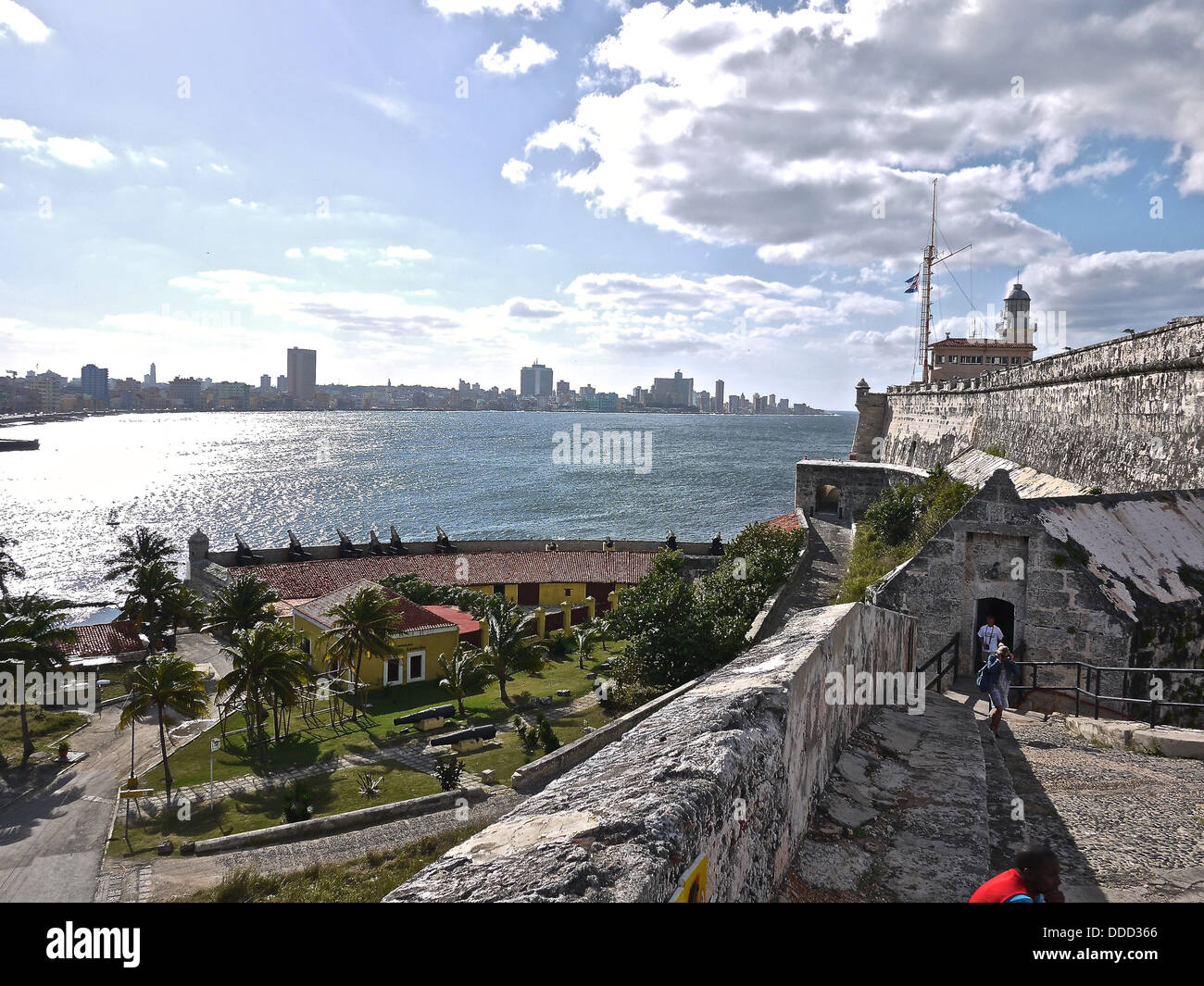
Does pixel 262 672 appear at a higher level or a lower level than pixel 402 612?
lower

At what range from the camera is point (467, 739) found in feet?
80.6

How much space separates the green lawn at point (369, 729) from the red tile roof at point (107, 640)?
1317 cm

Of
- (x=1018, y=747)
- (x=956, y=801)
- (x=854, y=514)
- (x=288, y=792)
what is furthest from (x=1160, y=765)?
(x=854, y=514)

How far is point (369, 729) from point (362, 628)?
360 cm

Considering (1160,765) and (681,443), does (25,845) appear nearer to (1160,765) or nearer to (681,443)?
(1160,765)

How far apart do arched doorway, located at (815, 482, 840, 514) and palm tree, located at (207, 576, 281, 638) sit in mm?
25397

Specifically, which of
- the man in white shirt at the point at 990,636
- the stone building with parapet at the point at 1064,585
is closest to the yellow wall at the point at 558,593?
the stone building with parapet at the point at 1064,585

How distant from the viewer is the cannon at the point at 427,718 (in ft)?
88.9

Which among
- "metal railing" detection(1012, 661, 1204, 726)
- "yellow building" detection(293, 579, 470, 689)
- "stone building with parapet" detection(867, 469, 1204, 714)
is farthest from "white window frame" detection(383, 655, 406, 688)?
"metal railing" detection(1012, 661, 1204, 726)

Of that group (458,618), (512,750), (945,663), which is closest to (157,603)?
(458,618)

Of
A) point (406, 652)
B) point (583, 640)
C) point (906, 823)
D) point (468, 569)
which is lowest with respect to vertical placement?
point (583, 640)

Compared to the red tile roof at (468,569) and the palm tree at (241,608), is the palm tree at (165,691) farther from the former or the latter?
the red tile roof at (468,569)

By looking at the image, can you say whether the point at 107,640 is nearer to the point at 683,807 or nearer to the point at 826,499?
the point at 826,499
